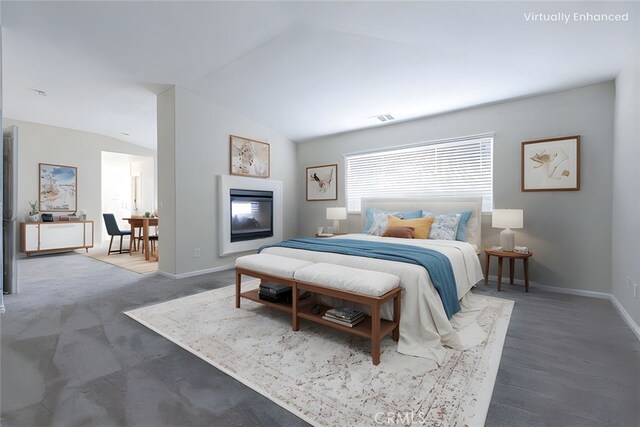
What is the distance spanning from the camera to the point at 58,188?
6.34 m

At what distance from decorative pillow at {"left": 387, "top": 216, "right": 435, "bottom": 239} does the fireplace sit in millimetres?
2398

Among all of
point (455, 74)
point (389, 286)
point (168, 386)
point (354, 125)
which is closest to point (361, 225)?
point (354, 125)

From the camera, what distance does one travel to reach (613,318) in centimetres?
265

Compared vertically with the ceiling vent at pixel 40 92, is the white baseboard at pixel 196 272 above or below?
below

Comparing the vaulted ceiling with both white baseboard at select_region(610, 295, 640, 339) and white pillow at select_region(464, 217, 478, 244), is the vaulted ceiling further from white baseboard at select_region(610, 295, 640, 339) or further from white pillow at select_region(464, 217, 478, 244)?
white baseboard at select_region(610, 295, 640, 339)

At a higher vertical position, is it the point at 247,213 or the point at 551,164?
the point at 551,164

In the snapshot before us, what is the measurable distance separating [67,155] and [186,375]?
7.07 m

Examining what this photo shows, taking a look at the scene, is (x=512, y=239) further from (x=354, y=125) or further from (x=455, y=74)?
(x=354, y=125)

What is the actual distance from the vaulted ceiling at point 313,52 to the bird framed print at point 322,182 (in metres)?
1.22

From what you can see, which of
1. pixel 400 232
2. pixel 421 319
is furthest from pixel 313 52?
pixel 421 319

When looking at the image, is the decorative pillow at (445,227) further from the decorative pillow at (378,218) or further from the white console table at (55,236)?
the white console table at (55,236)

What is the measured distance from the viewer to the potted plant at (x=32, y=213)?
579cm

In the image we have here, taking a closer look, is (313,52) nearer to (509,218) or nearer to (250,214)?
(250,214)

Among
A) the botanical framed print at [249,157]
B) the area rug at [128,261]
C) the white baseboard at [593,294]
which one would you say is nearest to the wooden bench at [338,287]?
the white baseboard at [593,294]
